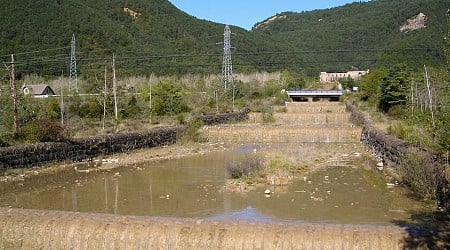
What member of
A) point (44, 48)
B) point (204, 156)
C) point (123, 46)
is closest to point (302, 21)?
point (123, 46)

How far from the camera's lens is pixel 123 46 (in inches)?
2502

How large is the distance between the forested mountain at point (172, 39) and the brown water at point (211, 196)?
14.9 metres

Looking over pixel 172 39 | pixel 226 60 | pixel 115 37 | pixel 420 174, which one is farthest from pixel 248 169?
pixel 172 39

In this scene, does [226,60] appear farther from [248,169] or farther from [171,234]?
[171,234]

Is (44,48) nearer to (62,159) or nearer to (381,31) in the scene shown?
(62,159)

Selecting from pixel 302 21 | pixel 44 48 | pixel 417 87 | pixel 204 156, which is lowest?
pixel 204 156

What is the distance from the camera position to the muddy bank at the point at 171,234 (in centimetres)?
781

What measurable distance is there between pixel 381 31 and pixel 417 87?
230ft

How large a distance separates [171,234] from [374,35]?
93174mm

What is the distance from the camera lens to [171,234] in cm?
837

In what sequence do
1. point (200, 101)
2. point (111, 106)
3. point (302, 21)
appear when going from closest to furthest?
point (111, 106)
point (200, 101)
point (302, 21)

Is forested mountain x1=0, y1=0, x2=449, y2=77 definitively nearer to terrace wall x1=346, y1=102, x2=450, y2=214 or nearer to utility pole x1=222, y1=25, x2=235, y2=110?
utility pole x1=222, y1=25, x2=235, y2=110

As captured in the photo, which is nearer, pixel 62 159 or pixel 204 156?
pixel 62 159

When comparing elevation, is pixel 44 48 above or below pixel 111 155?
above
